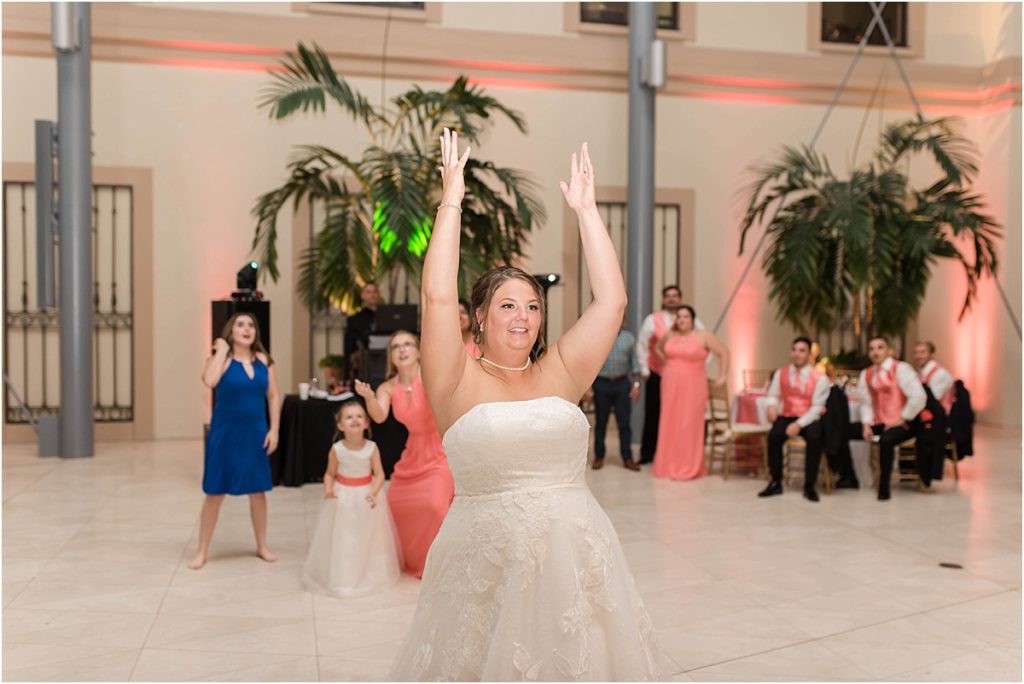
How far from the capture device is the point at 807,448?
8.34 metres

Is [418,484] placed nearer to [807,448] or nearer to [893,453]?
[807,448]

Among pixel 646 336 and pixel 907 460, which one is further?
pixel 646 336

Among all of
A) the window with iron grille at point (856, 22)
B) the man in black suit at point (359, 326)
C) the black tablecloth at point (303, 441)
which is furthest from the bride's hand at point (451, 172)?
the window with iron grille at point (856, 22)

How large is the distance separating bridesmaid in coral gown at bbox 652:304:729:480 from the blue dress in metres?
4.10

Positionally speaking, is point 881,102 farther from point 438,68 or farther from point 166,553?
point 166,553

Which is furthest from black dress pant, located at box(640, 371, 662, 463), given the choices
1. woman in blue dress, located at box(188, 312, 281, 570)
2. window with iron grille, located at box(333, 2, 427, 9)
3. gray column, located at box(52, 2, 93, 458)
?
gray column, located at box(52, 2, 93, 458)

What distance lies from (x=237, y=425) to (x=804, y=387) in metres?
4.54

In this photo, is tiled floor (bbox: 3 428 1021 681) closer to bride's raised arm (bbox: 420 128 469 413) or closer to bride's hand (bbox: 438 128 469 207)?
bride's raised arm (bbox: 420 128 469 413)

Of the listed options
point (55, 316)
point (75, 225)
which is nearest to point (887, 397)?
point (75, 225)

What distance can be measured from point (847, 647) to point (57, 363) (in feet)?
27.4

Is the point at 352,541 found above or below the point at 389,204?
below

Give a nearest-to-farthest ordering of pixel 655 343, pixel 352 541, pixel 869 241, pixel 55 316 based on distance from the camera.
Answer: pixel 352 541
pixel 655 343
pixel 869 241
pixel 55 316

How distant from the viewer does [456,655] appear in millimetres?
2762

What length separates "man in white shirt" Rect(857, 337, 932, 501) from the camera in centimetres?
834
